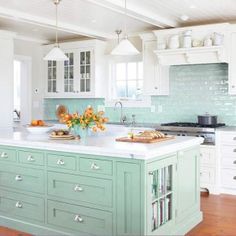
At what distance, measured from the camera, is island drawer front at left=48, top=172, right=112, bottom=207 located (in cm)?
340

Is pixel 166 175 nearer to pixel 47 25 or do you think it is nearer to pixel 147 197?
pixel 147 197

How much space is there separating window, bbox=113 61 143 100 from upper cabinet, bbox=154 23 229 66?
0.90 metres

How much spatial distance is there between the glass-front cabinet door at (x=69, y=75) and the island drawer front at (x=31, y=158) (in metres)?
3.38

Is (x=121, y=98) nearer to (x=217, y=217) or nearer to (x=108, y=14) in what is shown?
(x=108, y=14)

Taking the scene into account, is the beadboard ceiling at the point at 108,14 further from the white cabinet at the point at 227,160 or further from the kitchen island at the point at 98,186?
the kitchen island at the point at 98,186

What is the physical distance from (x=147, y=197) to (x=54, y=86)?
4689 mm

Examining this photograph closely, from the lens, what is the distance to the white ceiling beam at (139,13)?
4781 mm

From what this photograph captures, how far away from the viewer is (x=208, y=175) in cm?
557

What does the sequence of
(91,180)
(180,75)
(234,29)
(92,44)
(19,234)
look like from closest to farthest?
(91,180) → (19,234) → (234,29) → (180,75) → (92,44)

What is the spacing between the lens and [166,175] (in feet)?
11.8

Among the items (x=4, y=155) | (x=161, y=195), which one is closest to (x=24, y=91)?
(x=4, y=155)

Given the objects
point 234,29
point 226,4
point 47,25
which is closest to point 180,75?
point 234,29

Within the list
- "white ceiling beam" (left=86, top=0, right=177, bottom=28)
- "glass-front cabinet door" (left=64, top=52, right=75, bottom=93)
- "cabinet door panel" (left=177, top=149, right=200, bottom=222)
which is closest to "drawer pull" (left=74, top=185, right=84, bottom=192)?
"cabinet door panel" (left=177, top=149, right=200, bottom=222)

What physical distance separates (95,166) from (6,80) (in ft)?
10.9
